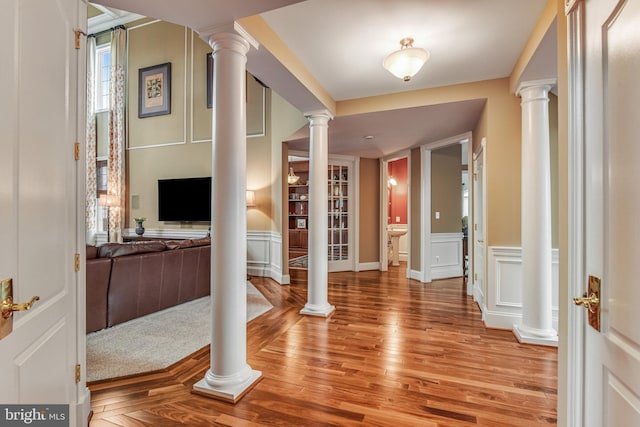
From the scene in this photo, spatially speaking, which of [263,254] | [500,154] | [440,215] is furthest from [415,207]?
[263,254]

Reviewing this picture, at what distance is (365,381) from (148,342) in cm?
194

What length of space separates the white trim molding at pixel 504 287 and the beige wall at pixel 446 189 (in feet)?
7.21

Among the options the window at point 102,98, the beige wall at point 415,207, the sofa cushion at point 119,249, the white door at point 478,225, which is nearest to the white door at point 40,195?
the sofa cushion at point 119,249

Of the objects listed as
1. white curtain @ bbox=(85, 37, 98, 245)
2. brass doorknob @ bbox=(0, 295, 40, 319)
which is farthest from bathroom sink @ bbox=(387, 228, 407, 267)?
white curtain @ bbox=(85, 37, 98, 245)

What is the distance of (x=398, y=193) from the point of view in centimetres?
775

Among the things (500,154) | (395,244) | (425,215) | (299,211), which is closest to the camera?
(500,154)

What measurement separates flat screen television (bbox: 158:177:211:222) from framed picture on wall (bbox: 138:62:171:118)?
159 centimetres

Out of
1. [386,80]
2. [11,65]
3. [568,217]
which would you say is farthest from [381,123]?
[11,65]

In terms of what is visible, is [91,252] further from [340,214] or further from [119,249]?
[340,214]

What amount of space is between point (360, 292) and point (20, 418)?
3956 millimetres

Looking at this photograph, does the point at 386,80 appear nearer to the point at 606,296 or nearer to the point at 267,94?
the point at 606,296

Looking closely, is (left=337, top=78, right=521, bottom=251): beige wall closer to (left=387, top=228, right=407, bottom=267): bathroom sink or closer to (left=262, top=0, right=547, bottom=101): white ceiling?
(left=262, top=0, right=547, bottom=101): white ceiling

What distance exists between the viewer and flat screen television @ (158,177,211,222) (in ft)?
20.3

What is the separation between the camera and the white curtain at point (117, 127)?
264 inches
